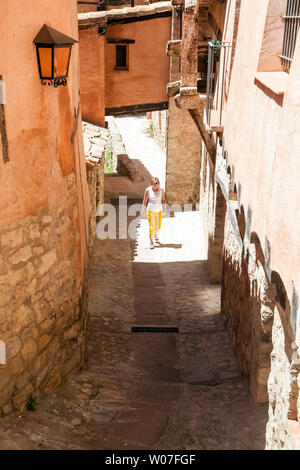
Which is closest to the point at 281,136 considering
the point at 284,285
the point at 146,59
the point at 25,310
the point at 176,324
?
the point at 284,285

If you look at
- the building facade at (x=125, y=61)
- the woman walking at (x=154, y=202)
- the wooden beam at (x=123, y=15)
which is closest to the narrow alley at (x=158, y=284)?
the woman walking at (x=154, y=202)

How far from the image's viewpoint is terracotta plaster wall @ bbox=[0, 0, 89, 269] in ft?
13.8

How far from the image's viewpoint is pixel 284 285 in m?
3.99

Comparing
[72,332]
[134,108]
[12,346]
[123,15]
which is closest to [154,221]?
[134,108]

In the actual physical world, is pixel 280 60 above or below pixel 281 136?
above

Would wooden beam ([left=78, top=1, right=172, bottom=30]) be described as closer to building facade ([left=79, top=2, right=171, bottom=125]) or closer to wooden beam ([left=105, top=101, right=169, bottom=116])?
building facade ([left=79, top=2, right=171, bottom=125])

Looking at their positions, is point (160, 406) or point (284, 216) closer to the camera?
point (284, 216)

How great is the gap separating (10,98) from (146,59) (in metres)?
9.60

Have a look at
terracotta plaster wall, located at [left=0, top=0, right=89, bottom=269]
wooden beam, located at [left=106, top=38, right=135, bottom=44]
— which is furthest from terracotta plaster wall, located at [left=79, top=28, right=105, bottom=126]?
terracotta plaster wall, located at [left=0, top=0, right=89, bottom=269]

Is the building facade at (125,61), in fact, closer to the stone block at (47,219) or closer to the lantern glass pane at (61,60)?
the lantern glass pane at (61,60)

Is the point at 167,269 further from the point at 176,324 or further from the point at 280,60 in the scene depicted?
the point at 280,60

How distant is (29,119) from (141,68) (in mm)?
9294

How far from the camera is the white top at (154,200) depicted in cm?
1145
